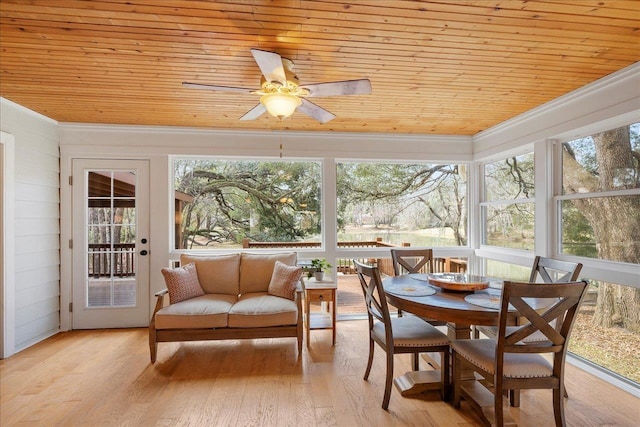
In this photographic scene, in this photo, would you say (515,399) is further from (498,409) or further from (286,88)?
(286,88)

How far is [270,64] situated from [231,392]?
235 centimetres

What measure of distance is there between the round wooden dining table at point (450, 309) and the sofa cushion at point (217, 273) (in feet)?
5.97

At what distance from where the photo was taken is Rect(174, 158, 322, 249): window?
4238mm

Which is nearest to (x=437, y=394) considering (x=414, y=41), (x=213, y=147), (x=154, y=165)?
(x=414, y=41)

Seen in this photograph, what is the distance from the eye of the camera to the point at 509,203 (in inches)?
156

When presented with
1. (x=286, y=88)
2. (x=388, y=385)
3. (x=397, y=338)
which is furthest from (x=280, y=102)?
(x=388, y=385)

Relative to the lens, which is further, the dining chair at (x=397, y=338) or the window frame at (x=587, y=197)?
the window frame at (x=587, y=197)

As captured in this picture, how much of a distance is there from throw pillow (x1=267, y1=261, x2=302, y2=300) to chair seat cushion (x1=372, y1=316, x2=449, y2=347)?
1034mm

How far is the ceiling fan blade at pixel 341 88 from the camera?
6.74ft

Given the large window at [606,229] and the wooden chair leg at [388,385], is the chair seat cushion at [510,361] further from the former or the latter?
the large window at [606,229]

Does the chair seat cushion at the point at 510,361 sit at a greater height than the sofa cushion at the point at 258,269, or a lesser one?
lesser

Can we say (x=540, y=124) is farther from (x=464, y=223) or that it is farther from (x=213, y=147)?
(x=213, y=147)

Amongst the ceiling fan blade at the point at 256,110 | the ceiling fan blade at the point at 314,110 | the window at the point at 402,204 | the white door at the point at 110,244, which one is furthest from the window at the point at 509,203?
the white door at the point at 110,244

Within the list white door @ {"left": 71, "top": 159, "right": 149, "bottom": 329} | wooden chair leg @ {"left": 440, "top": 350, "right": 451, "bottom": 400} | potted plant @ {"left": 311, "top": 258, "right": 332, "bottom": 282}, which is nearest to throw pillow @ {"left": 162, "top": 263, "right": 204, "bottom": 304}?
white door @ {"left": 71, "top": 159, "right": 149, "bottom": 329}
